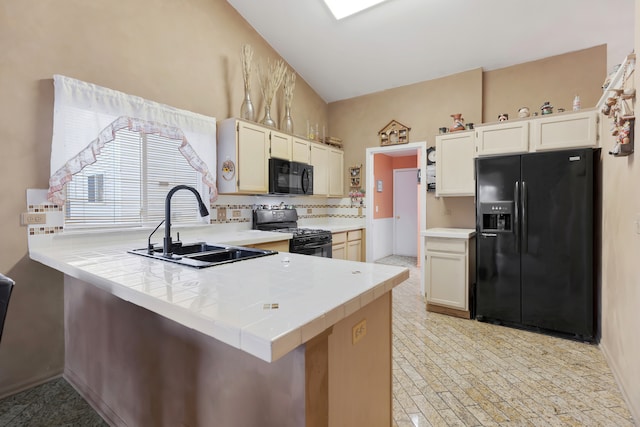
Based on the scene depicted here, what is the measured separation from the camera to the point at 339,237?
170 inches

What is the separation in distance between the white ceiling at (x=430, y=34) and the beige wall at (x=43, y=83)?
4.39 feet

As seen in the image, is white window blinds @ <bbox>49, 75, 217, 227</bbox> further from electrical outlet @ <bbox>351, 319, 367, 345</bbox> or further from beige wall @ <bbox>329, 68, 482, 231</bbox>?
beige wall @ <bbox>329, 68, 482, 231</bbox>

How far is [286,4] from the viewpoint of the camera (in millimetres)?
3379

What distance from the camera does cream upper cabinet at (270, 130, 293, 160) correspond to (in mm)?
3635

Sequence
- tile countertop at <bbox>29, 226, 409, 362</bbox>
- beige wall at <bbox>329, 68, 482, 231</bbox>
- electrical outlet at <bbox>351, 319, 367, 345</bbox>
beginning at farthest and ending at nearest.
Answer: beige wall at <bbox>329, 68, 482, 231</bbox> → electrical outlet at <bbox>351, 319, 367, 345</bbox> → tile countertop at <bbox>29, 226, 409, 362</bbox>

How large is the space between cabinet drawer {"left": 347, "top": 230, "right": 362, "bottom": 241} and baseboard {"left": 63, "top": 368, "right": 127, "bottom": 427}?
3297mm

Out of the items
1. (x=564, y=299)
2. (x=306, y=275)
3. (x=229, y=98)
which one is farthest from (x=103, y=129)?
(x=564, y=299)

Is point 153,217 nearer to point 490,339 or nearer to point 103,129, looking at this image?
point 103,129

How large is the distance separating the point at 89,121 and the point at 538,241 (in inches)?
152

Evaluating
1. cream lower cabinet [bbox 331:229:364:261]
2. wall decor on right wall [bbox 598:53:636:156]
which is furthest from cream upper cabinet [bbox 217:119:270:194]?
wall decor on right wall [bbox 598:53:636:156]

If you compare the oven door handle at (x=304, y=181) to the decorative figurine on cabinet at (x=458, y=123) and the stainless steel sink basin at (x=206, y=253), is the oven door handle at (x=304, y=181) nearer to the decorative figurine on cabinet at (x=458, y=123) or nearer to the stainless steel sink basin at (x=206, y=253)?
the decorative figurine on cabinet at (x=458, y=123)

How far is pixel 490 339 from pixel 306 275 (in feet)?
7.48

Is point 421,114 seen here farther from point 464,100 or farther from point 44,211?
point 44,211

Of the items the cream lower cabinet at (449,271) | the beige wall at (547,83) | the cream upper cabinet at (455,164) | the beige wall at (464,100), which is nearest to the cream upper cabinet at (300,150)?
Answer: the beige wall at (464,100)
